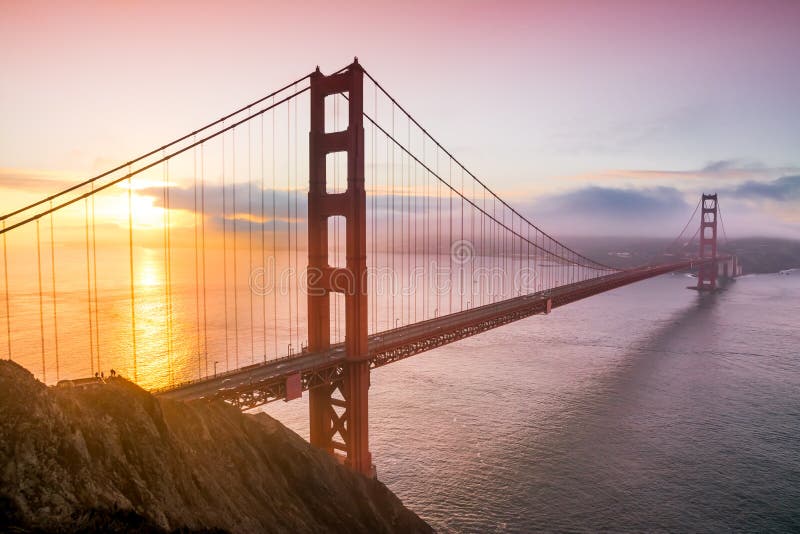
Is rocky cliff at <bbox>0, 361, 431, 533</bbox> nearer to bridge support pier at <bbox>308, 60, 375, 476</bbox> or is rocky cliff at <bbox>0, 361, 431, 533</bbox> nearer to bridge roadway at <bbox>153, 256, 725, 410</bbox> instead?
bridge roadway at <bbox>153, 256, 725, 410</bbox>

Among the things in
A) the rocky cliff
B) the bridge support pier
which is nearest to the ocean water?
the bridge support pier

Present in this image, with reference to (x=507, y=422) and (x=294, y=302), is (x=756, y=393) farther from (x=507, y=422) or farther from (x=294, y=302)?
(x=294, y=302)

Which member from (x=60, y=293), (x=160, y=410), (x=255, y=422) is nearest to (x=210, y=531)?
(x=160, y=410)

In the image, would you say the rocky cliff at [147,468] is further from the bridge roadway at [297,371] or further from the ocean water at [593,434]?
the ocean water at [593,434]

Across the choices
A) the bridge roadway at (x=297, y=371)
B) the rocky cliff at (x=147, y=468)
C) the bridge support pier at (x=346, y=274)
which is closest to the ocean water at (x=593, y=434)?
the bridge support pier at (x=346, y=274)

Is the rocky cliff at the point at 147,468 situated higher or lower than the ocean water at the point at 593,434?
higher

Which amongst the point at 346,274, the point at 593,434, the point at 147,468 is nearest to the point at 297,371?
the point at 346,274
